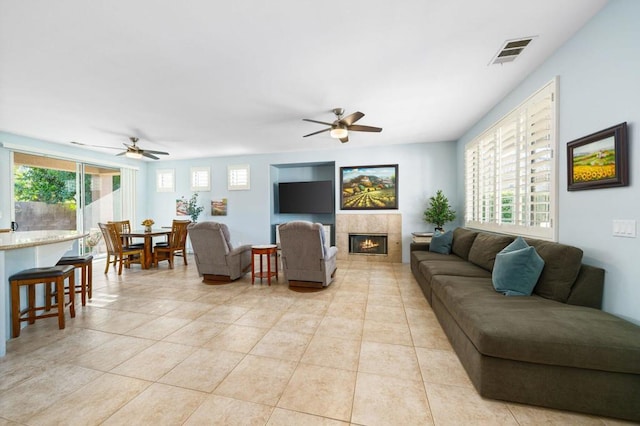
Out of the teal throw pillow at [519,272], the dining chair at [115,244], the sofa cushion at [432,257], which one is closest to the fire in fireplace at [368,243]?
the sofa cushion at [432,257]

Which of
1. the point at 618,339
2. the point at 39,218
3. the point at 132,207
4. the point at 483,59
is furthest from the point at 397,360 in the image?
the point at 132,207

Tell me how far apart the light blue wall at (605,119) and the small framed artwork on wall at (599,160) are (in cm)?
4

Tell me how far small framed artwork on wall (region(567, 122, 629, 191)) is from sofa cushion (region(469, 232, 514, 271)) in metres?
0.96

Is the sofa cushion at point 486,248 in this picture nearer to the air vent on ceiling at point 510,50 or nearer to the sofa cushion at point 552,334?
the sofa cushion at point 552,334

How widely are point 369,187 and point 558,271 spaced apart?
166 inches

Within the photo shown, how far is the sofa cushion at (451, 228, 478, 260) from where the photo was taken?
12.2ft

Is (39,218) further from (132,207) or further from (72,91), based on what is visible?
(72,91)

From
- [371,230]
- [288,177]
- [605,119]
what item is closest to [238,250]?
[371,230]

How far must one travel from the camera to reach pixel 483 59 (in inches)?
98.9

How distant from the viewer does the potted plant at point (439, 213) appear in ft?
17.2

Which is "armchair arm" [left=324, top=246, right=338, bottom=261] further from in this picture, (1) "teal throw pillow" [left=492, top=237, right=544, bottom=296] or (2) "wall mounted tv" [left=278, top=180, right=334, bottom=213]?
(2) "wall mounted tv" [left=278, top=180, right=334, bottom=213]

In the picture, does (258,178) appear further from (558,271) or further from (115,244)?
(558,271)

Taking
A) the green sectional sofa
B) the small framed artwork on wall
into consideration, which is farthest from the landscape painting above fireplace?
the green sectional sofa

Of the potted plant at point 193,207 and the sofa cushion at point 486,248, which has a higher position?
the potted plant at point 193,207
